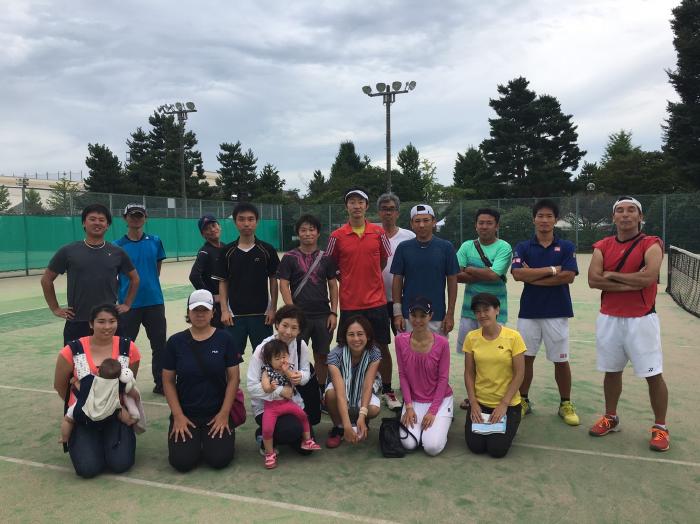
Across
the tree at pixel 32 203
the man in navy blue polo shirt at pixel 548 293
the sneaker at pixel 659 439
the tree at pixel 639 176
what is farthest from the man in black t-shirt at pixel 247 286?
the tree at pixel 639 176

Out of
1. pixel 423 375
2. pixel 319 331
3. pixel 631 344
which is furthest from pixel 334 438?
pixel 631 344

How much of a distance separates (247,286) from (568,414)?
9.94 ft

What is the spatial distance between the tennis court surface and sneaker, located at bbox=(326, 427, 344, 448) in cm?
5

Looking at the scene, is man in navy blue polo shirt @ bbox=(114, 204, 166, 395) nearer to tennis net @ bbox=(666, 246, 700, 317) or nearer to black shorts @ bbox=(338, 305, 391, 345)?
black shorts @ bbox=(338, 305, 391, 345)

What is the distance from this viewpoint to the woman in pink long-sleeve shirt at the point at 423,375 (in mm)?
4312

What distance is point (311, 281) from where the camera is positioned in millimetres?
4910

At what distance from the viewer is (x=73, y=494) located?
11.9ft

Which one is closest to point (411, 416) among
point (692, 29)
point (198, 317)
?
point (198, 317)

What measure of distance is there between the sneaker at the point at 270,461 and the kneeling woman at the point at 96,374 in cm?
95

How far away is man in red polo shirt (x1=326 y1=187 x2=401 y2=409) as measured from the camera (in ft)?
16.2

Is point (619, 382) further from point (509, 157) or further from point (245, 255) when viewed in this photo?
point (509, 157)

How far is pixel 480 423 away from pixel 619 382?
1.26m

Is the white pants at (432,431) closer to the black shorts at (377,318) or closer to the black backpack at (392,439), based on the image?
the black backpack at (392,439)

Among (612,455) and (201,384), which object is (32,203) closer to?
(201,384)
